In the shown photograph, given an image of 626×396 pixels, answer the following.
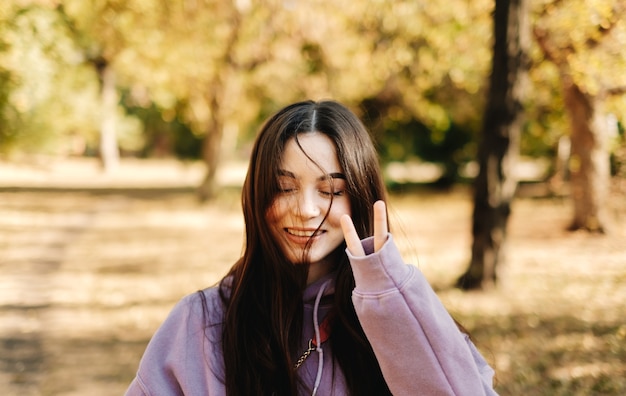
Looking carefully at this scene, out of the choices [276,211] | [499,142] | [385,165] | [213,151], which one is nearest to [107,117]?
[213,151]

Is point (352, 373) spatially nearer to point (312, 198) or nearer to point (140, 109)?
point (312, 198)

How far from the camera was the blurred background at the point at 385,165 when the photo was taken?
206 inches

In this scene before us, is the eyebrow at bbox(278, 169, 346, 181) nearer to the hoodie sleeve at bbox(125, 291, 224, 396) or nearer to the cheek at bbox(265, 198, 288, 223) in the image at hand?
the cheek at bbox(265, 198, 288, 223)

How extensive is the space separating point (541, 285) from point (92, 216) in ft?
37.8

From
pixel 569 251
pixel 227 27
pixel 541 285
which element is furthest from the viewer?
pixel 227 27

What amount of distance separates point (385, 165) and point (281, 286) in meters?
20.0

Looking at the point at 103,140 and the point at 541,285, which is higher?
the point at 103,140

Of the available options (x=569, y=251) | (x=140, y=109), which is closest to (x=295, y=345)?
(x=569, y=251)

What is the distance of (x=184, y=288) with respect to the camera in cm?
810

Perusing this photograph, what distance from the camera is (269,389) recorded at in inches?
63.1

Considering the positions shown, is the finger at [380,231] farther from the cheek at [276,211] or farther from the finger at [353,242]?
the cheek at [276,211]

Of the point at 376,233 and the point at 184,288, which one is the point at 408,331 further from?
the point at 184,288

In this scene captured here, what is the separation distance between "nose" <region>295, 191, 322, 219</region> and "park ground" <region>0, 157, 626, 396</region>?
1.38ft

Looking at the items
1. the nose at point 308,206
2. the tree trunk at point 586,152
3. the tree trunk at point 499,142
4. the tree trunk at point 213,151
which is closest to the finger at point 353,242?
the nose at point 308,206
